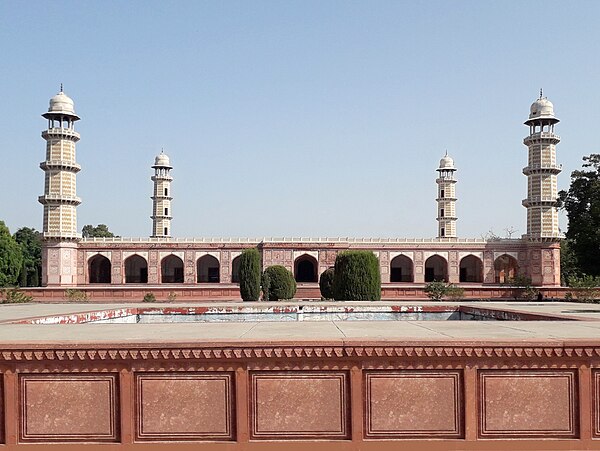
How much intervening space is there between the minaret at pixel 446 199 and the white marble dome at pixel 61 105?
2289 cm

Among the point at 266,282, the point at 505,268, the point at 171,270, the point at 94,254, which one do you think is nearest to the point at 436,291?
the point at 266,282

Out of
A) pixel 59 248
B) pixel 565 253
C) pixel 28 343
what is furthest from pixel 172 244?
pixel 28 343

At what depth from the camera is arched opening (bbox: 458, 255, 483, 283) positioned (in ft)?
117

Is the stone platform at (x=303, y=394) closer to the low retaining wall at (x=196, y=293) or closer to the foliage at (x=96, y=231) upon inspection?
the low retaining wall at (x=196, y=293)

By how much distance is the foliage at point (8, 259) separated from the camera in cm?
3275

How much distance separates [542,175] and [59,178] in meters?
23.1

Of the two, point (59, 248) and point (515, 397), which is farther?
point (59, 248)

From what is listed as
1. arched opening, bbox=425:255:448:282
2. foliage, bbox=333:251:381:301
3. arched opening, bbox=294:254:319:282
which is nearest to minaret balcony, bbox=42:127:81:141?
arched opening, bbox=294:254:319:282

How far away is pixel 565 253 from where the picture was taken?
34.9 metres

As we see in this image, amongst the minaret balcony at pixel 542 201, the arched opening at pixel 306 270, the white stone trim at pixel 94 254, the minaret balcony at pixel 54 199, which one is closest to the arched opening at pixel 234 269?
the arched opening at pixel 306 270

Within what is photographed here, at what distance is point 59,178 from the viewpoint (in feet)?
93.4

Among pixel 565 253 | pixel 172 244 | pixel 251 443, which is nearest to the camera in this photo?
pixel 251 443

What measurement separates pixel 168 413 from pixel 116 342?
1.89 feet

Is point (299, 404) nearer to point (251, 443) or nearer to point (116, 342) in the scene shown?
point (251, 443)
